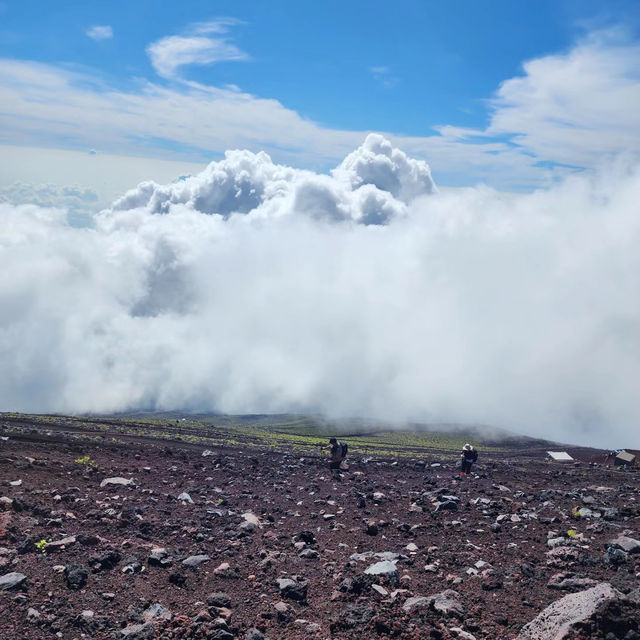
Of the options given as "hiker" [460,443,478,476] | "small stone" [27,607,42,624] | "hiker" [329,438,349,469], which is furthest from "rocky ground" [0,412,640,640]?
"hiker" [329,438,349,469]

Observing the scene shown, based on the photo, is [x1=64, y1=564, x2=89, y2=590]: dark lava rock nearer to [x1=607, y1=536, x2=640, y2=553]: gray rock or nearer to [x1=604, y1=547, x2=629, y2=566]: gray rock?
[x1=604, y1=547, x2=629, y2=566]: gray rock

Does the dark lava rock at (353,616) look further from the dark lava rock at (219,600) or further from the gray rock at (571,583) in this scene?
the gray rock at (571,583)

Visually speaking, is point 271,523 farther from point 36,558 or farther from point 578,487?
point 578,487

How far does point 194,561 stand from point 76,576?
2.76 metres

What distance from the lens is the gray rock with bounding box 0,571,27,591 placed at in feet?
37.3

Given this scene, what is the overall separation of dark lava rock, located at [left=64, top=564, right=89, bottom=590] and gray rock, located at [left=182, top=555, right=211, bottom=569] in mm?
2302

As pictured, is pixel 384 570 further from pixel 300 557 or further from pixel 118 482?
pixel 118 482

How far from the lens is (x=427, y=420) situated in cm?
11262

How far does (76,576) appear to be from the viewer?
11984 mm

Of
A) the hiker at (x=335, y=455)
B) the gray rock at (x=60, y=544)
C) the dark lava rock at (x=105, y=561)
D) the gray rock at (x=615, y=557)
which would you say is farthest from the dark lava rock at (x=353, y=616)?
the hiker at (x=335, y=455)

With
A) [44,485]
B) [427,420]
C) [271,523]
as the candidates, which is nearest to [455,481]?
[271,523]

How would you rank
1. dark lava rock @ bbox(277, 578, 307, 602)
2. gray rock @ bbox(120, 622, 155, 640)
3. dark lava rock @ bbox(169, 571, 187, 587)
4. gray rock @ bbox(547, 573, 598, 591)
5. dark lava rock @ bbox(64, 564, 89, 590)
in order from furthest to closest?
dark lava rock @ bbox(169, 571, 187, 587) < dark lava rock @ bbox(64, 564, 89, 590) < dark lava rock @ bbox(277, 578, 307, 602) < gray rock @ bbox(547, 573, 598, 591) < gray rock @ bbox(120, 622, 155, 640)

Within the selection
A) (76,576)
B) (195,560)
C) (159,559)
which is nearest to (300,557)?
(195,560)

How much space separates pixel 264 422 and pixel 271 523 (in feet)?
327
